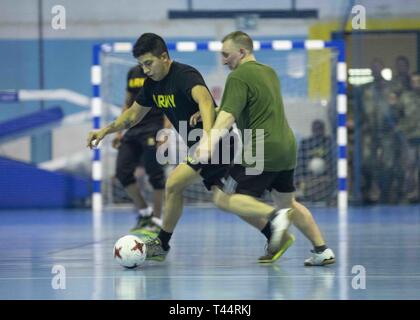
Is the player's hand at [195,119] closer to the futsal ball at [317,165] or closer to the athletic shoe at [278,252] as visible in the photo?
the athletic shoe at [278,252]

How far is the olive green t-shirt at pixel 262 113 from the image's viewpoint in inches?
295

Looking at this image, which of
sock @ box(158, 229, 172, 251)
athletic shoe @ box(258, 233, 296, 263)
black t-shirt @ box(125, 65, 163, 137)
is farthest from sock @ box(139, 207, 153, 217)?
athletic shoe @ box(258, 233, 296, 263)

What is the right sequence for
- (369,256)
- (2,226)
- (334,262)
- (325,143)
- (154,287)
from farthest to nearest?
1. (325,143)
2. (2,226)
3. (369,256)
4. (334,262)
5. (154,287)

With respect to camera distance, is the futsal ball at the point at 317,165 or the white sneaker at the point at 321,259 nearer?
the white sneaker at the point at 321,259

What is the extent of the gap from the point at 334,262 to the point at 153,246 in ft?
5.05

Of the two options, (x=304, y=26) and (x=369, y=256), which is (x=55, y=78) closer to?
(x=304, y=26)

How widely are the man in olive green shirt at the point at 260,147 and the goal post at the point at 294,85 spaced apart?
27.1ft

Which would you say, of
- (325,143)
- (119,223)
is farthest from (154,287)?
(325,143)

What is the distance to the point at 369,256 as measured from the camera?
27.8 feet

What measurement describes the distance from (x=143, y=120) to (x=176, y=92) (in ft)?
12.4

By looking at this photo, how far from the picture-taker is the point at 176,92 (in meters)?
7.91

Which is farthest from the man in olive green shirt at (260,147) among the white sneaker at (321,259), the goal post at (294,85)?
the goal post at (294,85)

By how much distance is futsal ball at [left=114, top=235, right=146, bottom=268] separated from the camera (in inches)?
296

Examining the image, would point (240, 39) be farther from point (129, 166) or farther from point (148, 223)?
point (129, 166)
